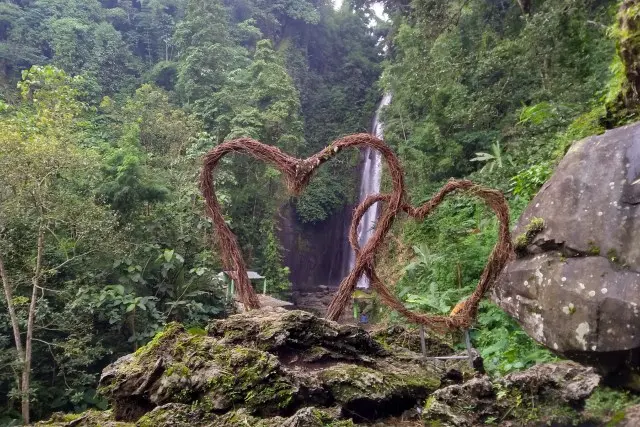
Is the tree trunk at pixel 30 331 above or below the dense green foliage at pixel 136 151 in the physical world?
below

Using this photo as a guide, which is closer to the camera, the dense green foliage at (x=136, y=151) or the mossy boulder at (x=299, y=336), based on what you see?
the mossy boulder at (x=299, y=336)

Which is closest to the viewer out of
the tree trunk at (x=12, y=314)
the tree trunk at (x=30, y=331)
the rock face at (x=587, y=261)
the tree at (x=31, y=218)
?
the rock face at (x=587, y=261)

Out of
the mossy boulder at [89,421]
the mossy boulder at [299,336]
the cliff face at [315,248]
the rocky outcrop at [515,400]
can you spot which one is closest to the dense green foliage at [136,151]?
the cliff face at [315,248]

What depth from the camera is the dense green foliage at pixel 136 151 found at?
7957 millimetres

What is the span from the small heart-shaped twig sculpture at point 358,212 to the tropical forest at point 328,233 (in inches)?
0.8

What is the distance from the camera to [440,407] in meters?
2.50

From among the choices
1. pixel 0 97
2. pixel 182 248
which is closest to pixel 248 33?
pixel 0 97

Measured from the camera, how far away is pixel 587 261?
3.62 metres

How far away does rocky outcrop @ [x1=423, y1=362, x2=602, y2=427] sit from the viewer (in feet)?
8.29

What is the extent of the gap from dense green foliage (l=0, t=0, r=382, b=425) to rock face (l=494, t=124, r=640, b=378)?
205 inches

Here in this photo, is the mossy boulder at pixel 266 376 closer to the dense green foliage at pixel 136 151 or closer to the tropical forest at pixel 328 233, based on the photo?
the tropical forest at pixel 328 233

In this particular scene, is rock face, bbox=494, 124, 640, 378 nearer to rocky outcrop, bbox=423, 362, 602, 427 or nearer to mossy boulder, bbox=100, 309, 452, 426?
rocky outcrop, bbox=423, 362, 602, 427

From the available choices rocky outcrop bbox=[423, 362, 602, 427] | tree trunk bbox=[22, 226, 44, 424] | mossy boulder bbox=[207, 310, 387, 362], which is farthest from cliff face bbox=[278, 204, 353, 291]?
rocky outcrop bbox=[423, 362, 602, 427]

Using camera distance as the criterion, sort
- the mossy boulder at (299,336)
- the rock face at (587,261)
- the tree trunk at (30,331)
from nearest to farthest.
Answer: the mossy boulder at (299,336), the rock face at (587,261), the tree trunk at (30,331)
